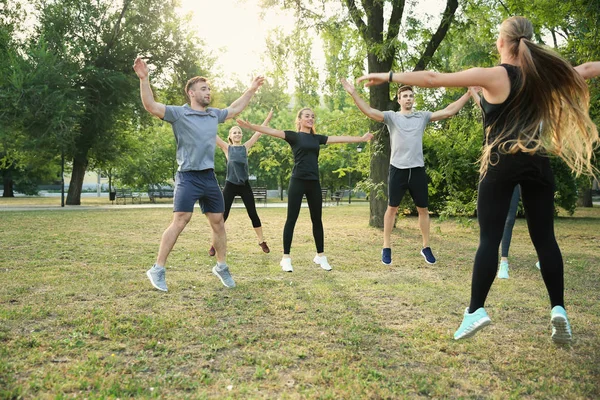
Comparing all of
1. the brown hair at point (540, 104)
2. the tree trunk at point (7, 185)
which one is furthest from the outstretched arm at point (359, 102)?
the tree trunk at point (7, 185)

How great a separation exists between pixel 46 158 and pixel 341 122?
24.4 metres

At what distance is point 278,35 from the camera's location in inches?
608

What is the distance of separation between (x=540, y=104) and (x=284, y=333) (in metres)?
2.61

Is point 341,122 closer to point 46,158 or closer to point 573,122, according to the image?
point 573,122

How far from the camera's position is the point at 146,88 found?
5.15 meters

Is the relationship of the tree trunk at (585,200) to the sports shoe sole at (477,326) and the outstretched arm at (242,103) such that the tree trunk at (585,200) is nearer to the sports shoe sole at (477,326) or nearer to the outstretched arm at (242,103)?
the outstretched arm at (242,103)

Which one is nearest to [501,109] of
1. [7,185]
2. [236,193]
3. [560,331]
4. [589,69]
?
[589,69]

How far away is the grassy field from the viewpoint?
3141 millimetres

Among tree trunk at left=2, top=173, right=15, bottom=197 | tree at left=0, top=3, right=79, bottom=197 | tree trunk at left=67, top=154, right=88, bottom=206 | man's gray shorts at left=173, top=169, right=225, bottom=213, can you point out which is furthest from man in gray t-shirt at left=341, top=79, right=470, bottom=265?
tree trunk at left=2, top=173, right=15, bottom=197

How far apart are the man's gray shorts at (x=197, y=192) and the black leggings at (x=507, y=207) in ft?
9.80

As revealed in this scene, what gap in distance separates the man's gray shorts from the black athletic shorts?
2.62 metres

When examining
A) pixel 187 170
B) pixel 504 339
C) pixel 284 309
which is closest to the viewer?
pixel 504 339

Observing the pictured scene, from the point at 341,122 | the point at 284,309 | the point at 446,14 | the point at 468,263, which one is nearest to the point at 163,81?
the point at 341,122

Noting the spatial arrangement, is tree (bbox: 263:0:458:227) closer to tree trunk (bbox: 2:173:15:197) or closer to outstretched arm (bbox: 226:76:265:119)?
outstretched arm (bbox: 226:76:265:119)
